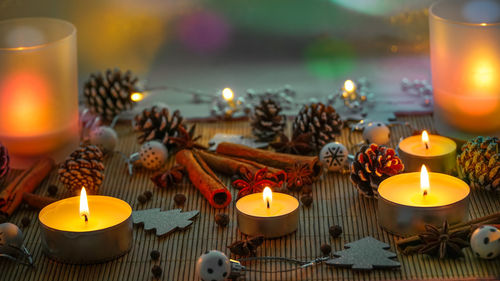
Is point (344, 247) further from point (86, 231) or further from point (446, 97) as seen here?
point (446, 97)

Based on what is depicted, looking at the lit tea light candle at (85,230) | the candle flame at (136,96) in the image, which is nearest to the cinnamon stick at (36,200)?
the lit tea light candle at (85,230)

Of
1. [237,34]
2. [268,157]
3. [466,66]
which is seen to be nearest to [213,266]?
[268,157]

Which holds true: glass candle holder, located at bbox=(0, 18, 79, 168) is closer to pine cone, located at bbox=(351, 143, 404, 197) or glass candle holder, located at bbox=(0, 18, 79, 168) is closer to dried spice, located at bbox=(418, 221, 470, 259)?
pine cone, located at bbox=(351, 143, 404, 197)

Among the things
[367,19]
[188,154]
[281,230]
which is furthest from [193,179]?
[367,19]

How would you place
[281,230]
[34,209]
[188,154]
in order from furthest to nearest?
1. [188,154]
2. [34,209]
3. [281,230]

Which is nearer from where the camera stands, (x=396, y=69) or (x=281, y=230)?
(x=281, y=230)

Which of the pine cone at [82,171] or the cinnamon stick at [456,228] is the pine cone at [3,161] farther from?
the cinnamon stick at [456,228]
